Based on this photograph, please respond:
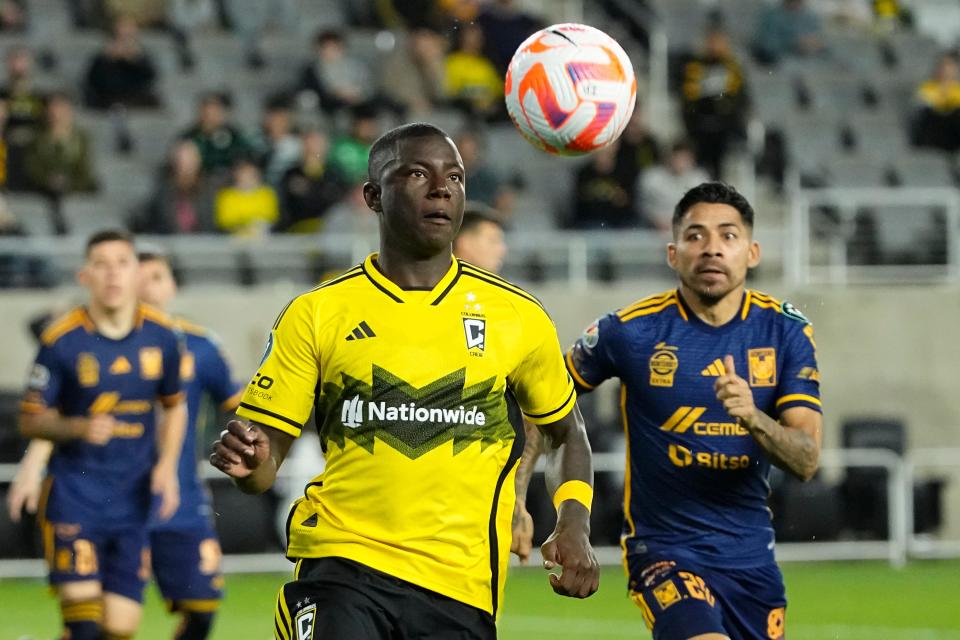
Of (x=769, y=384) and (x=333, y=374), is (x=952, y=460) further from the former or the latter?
(x=333, y=374)

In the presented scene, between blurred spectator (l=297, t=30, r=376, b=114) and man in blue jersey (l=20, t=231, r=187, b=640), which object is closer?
man in blue jersey (l=20, t=231, r=187, b=640)

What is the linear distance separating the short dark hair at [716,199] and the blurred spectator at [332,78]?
11.0 metres

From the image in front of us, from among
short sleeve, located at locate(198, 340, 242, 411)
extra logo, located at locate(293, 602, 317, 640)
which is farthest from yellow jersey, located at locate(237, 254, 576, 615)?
short sleeve, located at locate(198, 340, 242, 411)

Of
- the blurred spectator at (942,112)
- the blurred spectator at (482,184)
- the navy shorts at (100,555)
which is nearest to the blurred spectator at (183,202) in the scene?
the blurred spectator at (482,184)

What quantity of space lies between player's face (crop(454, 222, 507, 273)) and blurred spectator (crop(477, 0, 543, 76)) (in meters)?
10.5

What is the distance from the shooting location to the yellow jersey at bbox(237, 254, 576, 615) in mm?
5133

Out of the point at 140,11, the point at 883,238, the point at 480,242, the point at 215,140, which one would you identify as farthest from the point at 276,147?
the point at 480,242

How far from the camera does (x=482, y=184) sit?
656 inches

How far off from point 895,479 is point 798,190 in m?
3.29

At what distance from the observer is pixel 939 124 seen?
19281 mm

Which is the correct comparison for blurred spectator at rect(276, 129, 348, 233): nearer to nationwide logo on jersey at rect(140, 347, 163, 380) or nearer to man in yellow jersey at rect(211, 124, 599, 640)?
nationwide logo on jersey at rect(140, 347, 163, 380)

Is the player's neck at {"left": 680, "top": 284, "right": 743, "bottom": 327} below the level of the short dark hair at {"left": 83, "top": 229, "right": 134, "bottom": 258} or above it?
below

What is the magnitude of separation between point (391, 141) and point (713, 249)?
1627 mm

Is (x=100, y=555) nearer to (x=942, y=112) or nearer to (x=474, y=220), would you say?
(x=474, y=220)
